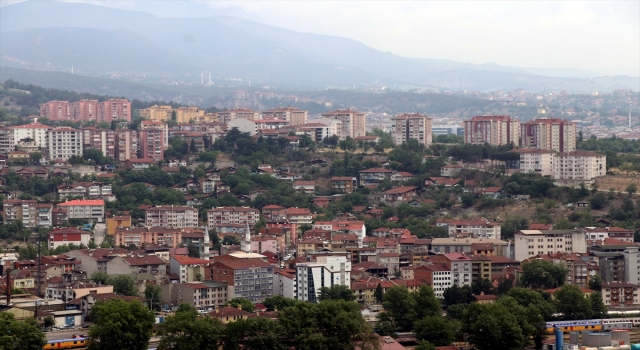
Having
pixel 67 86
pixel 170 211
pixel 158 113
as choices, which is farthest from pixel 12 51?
pixel 170 211

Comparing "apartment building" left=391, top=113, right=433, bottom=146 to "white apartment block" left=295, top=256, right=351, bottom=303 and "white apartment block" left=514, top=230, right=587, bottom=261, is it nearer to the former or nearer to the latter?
"white apartment block" left=514, top=230, right=587, bottom=261

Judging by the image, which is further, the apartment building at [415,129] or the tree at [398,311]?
the apartment building at [415,129]

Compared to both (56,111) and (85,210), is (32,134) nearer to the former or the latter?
(85,210)

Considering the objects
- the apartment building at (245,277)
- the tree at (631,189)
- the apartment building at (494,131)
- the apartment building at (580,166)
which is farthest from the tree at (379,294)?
the apartment building at (494,131)

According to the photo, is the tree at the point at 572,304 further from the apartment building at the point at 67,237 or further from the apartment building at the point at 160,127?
the apartment building at the point at 160,127

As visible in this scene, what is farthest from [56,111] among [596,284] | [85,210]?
[596,284]

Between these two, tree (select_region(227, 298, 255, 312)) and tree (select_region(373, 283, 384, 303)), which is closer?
tree (select_region(227, 298, 255, 312))

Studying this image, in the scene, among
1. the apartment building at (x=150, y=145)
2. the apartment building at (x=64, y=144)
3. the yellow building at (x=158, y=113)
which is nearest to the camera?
the apartment building at (x=64, y=144)

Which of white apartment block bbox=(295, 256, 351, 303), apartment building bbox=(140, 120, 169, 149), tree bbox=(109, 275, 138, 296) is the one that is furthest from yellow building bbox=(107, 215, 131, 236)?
apartment building bbox=(140, 120, 169, 149)
